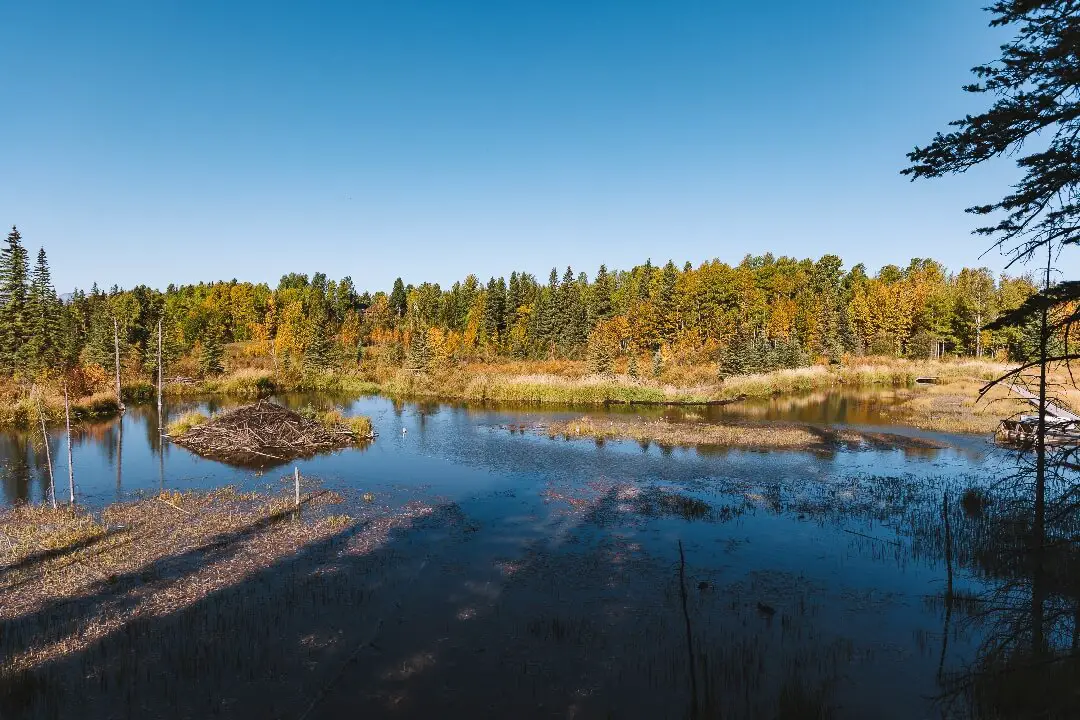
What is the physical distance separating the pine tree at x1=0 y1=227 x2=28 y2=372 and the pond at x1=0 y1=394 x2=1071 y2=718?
33.4 meters

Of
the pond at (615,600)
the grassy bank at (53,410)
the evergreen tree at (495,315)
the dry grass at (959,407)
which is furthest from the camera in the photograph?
the evergreen tree at (495,315)

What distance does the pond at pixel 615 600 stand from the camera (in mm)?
9906

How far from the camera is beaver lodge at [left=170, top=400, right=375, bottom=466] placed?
29922 millimetres

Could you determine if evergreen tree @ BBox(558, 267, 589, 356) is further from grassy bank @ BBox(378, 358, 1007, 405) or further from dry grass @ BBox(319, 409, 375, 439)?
dry grass @ BBox(319, 409, 375, 439)

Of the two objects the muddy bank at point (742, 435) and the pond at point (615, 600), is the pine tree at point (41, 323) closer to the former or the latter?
the pond at point (615, 600)

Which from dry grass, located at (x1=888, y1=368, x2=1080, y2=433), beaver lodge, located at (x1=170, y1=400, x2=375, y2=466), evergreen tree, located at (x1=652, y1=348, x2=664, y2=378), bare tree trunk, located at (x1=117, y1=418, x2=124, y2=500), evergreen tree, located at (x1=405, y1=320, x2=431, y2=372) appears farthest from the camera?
evergreen tree, located at (x1=405, y1=320, x2=431, y2=372)

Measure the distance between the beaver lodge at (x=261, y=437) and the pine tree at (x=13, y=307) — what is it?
104 ft

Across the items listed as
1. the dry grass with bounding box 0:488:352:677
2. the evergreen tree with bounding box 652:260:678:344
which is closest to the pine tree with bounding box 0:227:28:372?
the dry grass with bounding box 0:488:352:677

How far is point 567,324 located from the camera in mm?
87625

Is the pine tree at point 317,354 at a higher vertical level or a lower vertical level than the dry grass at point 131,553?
higher

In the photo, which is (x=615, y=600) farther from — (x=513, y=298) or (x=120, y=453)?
(x=513, y=298)

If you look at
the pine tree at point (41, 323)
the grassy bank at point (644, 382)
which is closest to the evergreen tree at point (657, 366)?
the grassy bank at point (644, 382)

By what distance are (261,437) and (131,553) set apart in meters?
15.7

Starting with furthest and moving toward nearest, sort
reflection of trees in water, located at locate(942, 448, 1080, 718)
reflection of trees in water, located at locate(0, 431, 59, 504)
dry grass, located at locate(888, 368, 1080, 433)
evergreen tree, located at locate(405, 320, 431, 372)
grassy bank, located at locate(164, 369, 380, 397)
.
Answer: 1. evergreen tree, located at locate(405, 320, 431, 372)
2. grassy bank, located at locate(164, 369, 380, 397)
3. dry grass, located at locate(888, 368, 1080, 433)
4. reflection of trees in water, located at locate(0, 431, 59, 504)
5. reflection of trees in water, located at locate(942, 448, 1080, 718)
